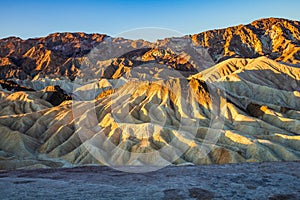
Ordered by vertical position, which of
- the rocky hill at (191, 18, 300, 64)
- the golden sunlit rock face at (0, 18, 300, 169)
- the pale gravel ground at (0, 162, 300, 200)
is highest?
the rocky hill at (191, 18, 300, 64)

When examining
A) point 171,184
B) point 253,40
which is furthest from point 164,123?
point 253,40

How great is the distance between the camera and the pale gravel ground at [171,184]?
5.81 metres

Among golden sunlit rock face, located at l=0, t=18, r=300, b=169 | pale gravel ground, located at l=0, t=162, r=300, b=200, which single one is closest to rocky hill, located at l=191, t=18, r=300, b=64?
golden sunlit rock face, located at l=0, t=18, r=300, b=169

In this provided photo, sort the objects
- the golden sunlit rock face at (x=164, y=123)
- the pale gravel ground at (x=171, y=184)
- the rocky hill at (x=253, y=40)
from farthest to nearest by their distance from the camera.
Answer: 1. the rocky hill at (x=253, y=40)
2. the golden sunlit rock face at (x=164, y=123)
3. the pale gravel ground at (x=171, y=184)

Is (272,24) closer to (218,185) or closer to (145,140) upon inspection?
(145,140)

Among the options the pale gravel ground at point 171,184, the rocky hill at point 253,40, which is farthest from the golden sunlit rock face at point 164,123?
the rocky hill at point 253,40

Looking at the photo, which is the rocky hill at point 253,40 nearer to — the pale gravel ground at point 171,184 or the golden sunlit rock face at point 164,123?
the golden sunlit rock face at point 164,123

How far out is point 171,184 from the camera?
255 inches

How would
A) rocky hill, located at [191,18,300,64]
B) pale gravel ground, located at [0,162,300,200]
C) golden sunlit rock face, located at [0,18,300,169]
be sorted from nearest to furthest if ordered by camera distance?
pale gravel ground, located at [0,162,300,200], golden sunlit rock face, located at [0,18,300,169], rocky hill, located at [191,18,300,64]

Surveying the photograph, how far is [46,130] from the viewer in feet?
224

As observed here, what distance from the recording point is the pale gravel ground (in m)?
5.81

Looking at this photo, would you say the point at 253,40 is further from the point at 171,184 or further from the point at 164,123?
the point at 171,184

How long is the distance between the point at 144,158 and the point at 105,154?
25.9 feet

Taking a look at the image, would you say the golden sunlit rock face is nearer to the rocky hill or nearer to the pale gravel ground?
the pale gravel ground
